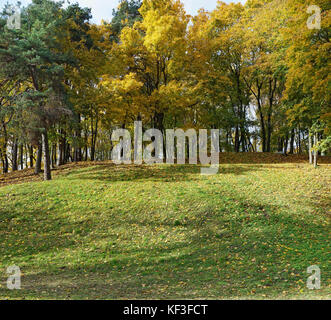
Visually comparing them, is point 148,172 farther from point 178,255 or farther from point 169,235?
point 178,255

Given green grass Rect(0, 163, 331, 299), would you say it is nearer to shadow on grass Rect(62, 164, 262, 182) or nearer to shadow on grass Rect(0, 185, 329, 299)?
shadow on grass Rect(0, 185, 329, 299)

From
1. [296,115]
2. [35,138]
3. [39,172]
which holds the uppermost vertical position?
[296,115]

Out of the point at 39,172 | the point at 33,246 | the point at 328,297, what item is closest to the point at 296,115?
the point at 328,297

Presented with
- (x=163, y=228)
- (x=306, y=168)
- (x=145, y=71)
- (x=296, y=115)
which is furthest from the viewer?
(x=145, y=71)

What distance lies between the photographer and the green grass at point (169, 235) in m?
6.62

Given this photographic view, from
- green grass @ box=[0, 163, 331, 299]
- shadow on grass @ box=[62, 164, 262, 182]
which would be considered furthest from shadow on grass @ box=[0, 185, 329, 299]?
shadow on grass @ box=[62, 164, 262, 182]

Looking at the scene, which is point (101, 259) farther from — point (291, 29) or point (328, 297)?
point (291, 29)

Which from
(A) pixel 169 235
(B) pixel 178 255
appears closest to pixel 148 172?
(A) pixel 169 235

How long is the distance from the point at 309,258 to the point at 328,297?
260 cm

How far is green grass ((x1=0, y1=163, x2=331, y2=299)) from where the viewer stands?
21.7 feet

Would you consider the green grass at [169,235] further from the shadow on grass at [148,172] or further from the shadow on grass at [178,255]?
the shadow on grass at [148,172]

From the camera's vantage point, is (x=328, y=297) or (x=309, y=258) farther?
(x=309, y=258)

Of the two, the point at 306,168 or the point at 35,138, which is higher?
the point at 35,138

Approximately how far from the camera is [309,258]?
25.6 ft
